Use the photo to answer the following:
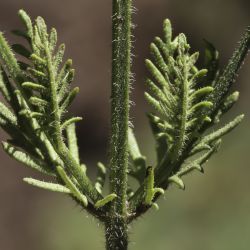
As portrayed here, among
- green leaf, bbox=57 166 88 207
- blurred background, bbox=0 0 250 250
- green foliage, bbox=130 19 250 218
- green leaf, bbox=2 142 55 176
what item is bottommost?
blurred background, bbox=0 0 250 250

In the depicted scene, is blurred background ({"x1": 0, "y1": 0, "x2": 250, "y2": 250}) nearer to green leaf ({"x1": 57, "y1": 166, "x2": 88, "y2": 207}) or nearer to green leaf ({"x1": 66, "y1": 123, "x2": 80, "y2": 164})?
green leaf ({"x1": 66, "y1": 123, "x2": 80, "y2": 164})

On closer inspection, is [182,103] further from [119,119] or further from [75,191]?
[75,191]

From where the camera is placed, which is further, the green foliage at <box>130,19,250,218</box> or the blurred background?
the blurred background

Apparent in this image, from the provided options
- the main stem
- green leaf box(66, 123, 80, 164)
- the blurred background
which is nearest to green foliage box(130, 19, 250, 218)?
the main stem

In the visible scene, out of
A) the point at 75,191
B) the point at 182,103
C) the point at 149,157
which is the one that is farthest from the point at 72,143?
the point at 149,157

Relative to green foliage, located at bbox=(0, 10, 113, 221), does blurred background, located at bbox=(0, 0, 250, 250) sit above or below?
below

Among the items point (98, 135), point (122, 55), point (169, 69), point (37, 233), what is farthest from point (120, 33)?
point (98, 135)
